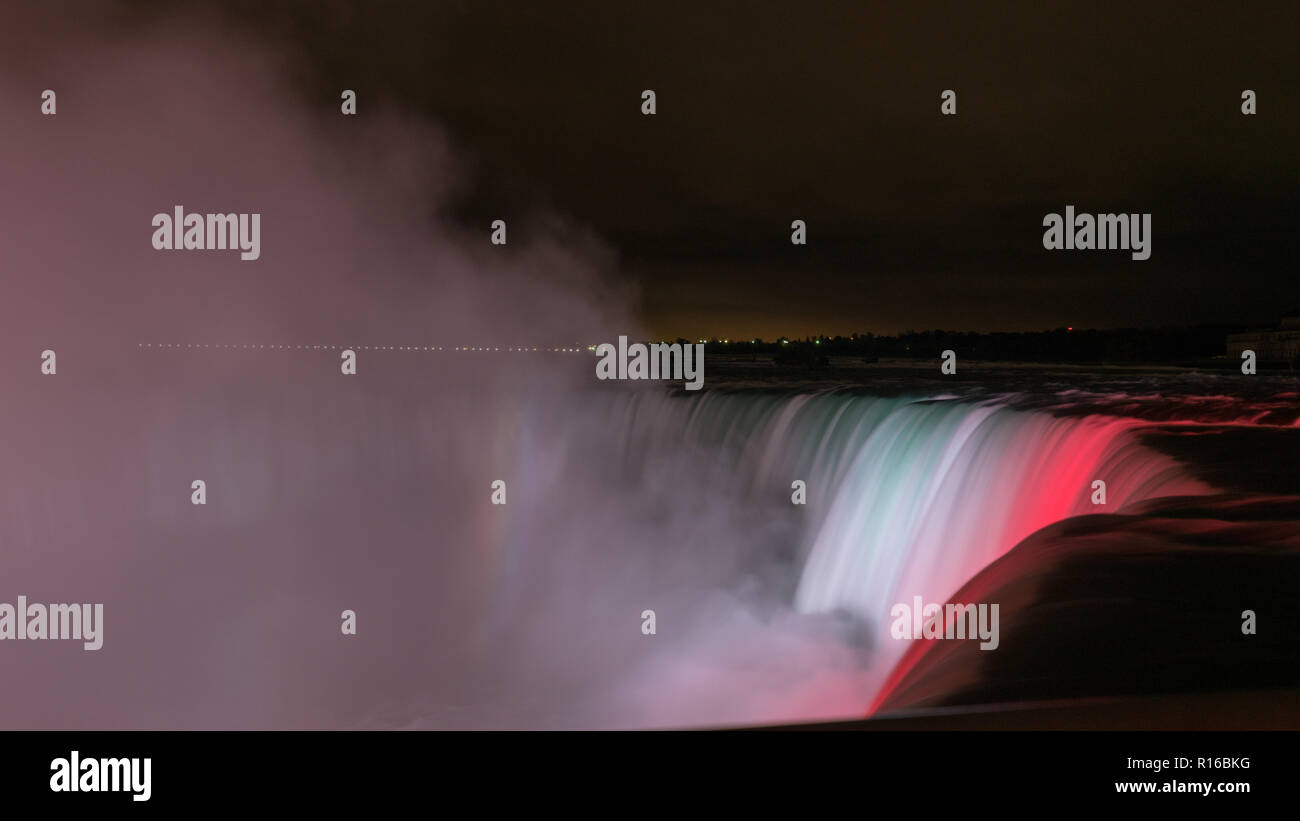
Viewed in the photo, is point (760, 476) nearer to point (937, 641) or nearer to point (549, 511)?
point (549, 511)

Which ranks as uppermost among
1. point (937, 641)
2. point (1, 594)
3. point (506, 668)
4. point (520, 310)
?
point (520, 310)

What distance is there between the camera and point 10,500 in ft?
43.2

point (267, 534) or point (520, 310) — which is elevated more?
point (520, 310)

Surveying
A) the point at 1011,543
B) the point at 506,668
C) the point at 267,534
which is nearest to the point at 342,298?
the point at 267,534


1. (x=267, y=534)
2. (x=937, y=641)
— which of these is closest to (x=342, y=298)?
(x=267, y=534)

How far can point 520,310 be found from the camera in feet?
59.6

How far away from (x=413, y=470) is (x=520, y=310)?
13.9 feet

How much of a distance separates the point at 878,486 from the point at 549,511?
905 centimetres

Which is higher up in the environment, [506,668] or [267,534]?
[267,534]

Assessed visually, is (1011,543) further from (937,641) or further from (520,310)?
(520,310)

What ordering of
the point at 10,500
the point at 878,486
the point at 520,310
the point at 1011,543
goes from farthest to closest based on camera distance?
the point at 520,310, the point at 10,500, the point at 878,486, the point at 1011,543

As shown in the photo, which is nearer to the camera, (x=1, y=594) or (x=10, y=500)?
(x=1, y=594)
